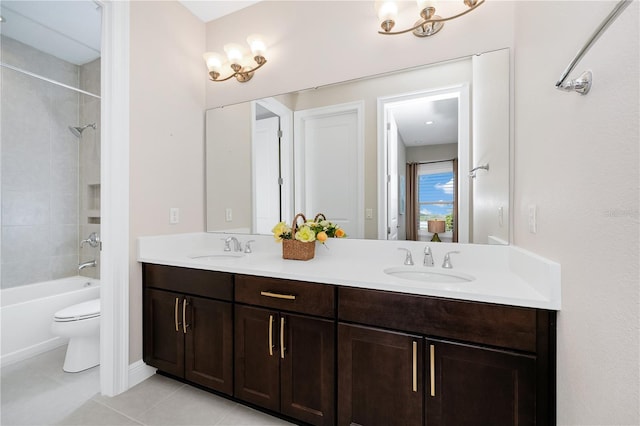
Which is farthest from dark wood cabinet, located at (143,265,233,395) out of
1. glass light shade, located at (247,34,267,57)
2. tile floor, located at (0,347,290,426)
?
glass light shade, located at (247,34,267,57)

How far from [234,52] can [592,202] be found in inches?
86.8

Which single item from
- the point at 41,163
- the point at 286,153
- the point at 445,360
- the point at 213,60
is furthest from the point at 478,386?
the point at 41,163

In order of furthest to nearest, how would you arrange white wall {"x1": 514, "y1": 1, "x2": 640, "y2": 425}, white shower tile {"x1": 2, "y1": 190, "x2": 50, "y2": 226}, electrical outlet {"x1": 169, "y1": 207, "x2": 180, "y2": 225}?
1. white shower tile {"x1": 2, "y1": 190, "x2": 50, "y2": 226}
2. electrical outlet {"x1": 169, "y1": 207, "x2": 180, "y2": 225}
3. white wall {"x1": 514, "y1": 1, "x2": 640, "y2": 425}

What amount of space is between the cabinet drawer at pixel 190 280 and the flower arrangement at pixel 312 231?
399mm

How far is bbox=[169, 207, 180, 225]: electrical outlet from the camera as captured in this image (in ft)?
6.45

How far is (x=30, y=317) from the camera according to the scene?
2066 millimetres

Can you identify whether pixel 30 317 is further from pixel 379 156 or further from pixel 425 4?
pixel 425 4

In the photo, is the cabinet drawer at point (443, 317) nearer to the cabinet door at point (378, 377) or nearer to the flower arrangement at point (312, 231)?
the cabinet door at point (378, 377)

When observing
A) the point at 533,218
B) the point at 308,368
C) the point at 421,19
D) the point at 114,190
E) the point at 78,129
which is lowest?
the point at 308,368

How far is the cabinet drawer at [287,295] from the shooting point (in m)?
1.24

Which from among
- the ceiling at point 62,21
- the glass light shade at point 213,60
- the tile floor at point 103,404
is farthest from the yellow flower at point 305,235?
the ceiling at point 62,21

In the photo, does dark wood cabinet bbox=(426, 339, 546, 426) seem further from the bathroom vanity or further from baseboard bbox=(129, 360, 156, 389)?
baseboard bbox=(129, 360, 156, 389)

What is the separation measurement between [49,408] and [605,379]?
7.95 ft

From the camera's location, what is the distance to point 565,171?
33.3 inches
